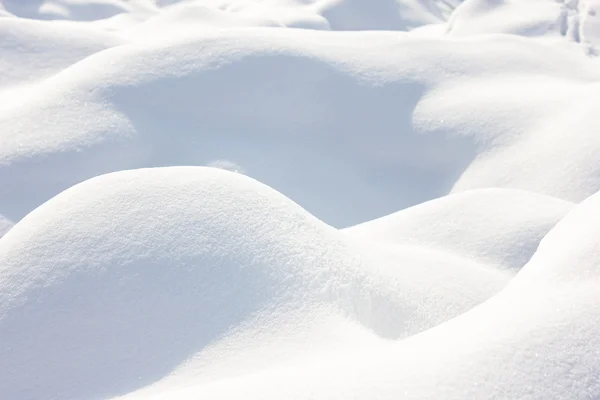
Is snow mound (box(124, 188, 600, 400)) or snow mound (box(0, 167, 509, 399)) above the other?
snow mound (box(0, 167, 509, 399))

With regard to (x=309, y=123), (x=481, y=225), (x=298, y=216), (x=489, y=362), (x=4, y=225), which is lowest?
(x=489, y=362)

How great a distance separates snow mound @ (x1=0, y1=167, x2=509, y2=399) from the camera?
4.45 feet

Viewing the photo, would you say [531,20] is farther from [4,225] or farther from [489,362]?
[489,362]

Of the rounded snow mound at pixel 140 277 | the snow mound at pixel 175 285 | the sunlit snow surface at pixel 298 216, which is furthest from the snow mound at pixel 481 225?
the rounded snow mound at pixel 140 277

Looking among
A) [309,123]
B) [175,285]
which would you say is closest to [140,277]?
[175,285]

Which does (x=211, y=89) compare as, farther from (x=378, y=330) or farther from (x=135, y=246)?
(x=378, y=330)

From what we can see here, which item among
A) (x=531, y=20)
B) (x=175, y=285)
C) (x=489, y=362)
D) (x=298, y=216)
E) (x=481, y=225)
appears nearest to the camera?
(x=489, y=362)

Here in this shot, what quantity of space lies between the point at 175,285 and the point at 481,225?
3.35ft

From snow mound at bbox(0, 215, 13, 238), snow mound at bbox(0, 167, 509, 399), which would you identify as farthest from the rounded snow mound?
snow mound at bbox(0, 215, 13, 238)

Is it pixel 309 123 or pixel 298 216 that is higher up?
pixel 309 123

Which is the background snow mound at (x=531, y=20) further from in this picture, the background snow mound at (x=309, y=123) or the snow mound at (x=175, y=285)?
the snow mound at (x=175, y=285)

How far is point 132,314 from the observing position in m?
1.42

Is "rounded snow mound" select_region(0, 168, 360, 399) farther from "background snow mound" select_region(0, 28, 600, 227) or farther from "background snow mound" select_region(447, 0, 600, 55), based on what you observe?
"background snow mound" select_region(447, 0, 600, 55)

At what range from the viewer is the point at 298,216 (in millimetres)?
1665
